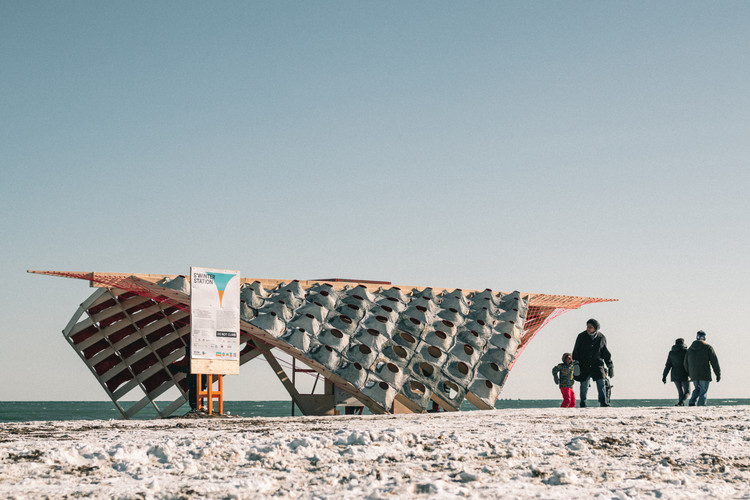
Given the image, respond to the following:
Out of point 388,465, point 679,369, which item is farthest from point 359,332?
point 388,465

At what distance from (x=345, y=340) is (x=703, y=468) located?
505 inches

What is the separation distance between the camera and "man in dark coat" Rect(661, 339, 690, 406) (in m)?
19.7

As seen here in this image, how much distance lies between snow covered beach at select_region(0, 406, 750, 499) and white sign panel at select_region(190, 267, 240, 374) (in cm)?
576

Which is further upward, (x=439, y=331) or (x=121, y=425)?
(x=439, y=331)

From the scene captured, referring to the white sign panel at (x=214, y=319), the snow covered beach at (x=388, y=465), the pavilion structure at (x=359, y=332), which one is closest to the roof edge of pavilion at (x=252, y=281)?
the pavilion structure at (x=359, y=332)

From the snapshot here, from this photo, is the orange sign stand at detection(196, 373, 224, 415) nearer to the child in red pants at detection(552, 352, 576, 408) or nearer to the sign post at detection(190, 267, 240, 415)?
the sign post at detection(190, 267, 240, 415)

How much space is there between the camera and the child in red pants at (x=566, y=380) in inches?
718

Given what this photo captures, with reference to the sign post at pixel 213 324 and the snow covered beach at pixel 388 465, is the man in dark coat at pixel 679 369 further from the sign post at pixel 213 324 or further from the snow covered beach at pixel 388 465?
the sign post at pixel 213 324

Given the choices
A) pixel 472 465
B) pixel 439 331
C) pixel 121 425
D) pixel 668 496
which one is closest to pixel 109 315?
pixel 439 331

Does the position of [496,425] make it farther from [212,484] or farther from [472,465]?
[212,484]

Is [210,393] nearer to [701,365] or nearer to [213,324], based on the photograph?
[213,324]

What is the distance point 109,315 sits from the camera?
23.8m

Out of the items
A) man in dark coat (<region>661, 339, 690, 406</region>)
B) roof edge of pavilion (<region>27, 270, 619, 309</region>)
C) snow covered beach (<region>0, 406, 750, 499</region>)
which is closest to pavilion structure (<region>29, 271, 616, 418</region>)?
roof edge of pavilion (<region>27, 270, 619, 309</region>)

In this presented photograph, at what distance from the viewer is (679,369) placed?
19.8 meters
